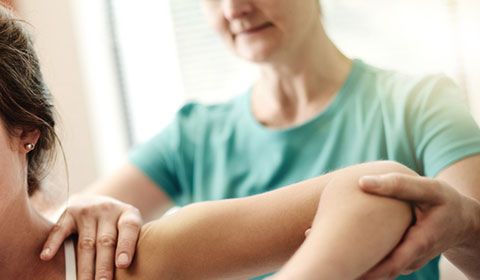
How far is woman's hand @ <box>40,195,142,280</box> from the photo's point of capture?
1.18 meters

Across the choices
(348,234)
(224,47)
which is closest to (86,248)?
(348,234)

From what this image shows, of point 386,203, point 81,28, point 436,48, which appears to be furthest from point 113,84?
point 386,203

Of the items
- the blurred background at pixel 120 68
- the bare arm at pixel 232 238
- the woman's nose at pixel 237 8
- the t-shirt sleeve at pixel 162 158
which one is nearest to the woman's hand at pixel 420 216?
the bare arm at pixel 232 238

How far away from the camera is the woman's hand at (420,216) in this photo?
40.8 inches

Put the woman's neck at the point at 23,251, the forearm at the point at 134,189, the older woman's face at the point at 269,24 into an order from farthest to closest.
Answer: the forearm at the point at 134,189 < the older woman's face at the point at 269,24 < the woman's neck at the point at 23,251

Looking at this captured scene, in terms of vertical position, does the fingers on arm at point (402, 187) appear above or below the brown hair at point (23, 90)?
below

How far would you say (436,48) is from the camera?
72.7 inches

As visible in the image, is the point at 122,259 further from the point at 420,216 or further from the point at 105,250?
the point at 420,216

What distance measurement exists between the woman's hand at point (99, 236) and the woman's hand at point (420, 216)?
0.41m

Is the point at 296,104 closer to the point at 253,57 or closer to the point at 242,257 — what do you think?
the point at 253,57

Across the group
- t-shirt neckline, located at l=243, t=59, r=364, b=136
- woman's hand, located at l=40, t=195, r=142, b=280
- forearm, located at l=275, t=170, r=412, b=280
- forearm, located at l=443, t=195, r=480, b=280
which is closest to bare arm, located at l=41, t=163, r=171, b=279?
woman's hand, located at l=40, t=195, r=142, b=280

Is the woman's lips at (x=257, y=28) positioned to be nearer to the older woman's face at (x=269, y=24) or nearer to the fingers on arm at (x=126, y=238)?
the older woman's face at (x=269, y=24)

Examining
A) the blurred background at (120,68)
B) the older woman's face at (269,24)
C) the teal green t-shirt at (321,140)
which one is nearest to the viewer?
the teal green t-shirt at (321,140)

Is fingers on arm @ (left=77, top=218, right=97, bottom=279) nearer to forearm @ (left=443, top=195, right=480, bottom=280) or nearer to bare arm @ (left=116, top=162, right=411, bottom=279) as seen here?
bare arm @ (left=116, top=162, right=411, bottom=279)
